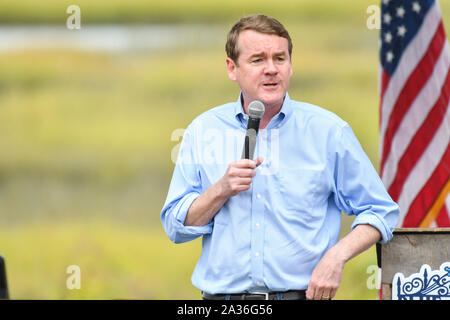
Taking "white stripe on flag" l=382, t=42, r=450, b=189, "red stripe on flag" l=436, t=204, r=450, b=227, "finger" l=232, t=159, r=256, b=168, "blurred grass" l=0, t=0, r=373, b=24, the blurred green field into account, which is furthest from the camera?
the blurred green field

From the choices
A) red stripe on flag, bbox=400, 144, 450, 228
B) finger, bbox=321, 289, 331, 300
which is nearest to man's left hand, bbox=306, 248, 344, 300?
finger, bbox=321, 289, 331, 300

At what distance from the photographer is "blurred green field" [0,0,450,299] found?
14.5 feet

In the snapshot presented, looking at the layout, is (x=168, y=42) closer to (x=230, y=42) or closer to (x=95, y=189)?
(x=95, y=189)

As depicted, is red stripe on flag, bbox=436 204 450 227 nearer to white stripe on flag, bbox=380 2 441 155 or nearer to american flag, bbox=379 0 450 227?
american flag, bbox=379 0 450 227

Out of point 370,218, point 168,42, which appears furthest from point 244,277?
point 168,42

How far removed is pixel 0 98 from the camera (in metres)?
4.62

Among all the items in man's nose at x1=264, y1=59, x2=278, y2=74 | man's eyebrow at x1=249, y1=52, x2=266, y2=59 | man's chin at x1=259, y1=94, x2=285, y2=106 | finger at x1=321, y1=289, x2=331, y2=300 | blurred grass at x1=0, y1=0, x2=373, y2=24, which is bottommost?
finger at x1=321, y1=289, x2=331, y2=300

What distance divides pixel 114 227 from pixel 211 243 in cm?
240

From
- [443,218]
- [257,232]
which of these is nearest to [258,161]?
[257,232]

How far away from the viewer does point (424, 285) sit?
2.34 metres

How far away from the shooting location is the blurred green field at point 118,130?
174 inches

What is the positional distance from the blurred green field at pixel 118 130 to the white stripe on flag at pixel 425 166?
1.95 ft

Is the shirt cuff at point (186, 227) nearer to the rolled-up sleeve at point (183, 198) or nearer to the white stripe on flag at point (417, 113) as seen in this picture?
the rolled-up sleeve at point (183, 198)

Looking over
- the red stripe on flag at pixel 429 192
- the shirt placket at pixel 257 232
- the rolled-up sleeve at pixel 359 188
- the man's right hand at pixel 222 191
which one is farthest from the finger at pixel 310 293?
the red stripe on flag at pixel 429 192
